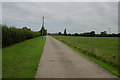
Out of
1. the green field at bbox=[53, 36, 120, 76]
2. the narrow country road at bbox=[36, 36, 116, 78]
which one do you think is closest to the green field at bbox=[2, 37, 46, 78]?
the narrow country road at bbox=[36, 36, 116, 78]

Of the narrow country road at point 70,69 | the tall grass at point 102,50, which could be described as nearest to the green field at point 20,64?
the narrow country road at point 70,69

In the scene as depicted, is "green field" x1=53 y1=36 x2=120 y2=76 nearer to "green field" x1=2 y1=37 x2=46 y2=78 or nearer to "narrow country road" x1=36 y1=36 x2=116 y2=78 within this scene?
"narrow country road" x1=36 y1=36 x2=116 y2=78

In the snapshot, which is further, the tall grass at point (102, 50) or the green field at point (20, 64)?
the tall grass at point (102, 50)

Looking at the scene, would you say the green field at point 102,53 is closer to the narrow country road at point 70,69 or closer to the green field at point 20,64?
the narrow country road at point 70,69

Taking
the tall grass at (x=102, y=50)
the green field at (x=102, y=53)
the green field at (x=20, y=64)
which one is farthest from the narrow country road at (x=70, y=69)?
the tall grass at (x=102, y=50)

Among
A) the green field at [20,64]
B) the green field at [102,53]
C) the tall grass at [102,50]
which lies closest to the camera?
the green field at [20,64]

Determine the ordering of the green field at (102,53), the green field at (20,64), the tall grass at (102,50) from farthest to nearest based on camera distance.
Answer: the tall grass at (102,50), the green field at (102,53), the green field at (20,64)

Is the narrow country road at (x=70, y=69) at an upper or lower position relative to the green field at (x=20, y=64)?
lower

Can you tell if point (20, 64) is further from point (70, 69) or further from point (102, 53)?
point (102, 53)

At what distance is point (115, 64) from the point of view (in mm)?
6152

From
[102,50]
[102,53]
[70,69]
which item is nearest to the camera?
[70,69]

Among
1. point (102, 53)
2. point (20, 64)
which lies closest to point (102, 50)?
point (102, 53)

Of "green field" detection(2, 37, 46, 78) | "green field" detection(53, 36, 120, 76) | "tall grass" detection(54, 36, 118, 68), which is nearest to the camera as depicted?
"green field" detection(2, 37, 46, 78)

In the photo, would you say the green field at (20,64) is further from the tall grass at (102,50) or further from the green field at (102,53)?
the tall grass at (102,50)
